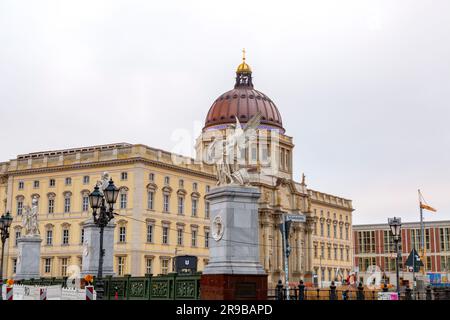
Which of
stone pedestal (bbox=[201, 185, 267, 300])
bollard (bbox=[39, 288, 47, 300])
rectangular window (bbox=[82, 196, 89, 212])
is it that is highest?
rectangular window (bbox=[82, 196, 89, 212])

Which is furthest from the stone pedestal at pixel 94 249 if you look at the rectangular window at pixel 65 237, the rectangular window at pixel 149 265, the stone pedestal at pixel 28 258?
the rectangular window at pixel 65 237

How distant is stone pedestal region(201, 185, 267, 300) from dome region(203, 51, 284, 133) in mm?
83537

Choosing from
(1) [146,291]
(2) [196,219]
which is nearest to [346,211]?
(2) [196,219]

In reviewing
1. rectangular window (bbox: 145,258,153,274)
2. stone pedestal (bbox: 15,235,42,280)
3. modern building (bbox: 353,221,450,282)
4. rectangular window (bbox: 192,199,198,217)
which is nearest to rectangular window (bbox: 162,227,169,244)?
rectangular window (bbox: 145,258,153,274)

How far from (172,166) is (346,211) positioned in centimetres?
5687

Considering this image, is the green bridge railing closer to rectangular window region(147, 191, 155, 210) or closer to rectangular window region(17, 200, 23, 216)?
rectangular window region(147, 191, 155, 210)

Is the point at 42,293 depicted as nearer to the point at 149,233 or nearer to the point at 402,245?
the point at 149,233

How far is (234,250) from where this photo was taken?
21.2 meters

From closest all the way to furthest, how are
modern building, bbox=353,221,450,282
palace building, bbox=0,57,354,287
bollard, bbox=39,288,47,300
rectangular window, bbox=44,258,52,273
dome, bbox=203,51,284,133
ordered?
bollard, bbox=39,288,47,300 → palace building, bbox=0,57,354,287 → rectangular window, bbox=44,258,52,273 → dome, bbox=203,51,284,133 → modern building, bbox=353,221,450,282

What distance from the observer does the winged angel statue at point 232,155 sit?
22266 millimetres

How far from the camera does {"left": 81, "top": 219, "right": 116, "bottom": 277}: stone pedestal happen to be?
32.3 meters

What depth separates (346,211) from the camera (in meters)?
122
